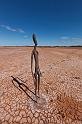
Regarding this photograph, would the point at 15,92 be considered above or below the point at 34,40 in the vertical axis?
below

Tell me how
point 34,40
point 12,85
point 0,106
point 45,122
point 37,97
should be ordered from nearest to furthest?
point 45,122 → point 34,40 → point 0,106 → point 37,97 → point 12,85

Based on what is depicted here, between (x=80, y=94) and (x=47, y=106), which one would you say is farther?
(x=80, y=94)

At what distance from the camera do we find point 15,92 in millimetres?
5516

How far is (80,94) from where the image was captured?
18.7 ft

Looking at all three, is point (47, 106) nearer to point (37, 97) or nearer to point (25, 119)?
point (37, 97)

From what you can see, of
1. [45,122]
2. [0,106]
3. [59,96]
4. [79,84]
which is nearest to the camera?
[45,122]

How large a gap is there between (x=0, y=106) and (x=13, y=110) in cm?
68

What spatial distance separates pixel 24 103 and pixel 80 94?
323 cm

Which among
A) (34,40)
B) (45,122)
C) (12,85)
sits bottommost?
(45,122)

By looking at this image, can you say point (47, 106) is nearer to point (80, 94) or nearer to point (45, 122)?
point (45, 122)

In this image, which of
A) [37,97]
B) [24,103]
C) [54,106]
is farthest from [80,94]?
[24,103]

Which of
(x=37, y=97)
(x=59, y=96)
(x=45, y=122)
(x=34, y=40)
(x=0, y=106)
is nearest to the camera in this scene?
(x=45, y=122)

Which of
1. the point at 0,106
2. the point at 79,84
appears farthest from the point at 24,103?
the point at 79,84

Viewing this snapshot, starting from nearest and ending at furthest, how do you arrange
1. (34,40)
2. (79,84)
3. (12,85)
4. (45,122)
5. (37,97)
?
(45,122), (34,40), (37,97), (12,85), (79,84)
